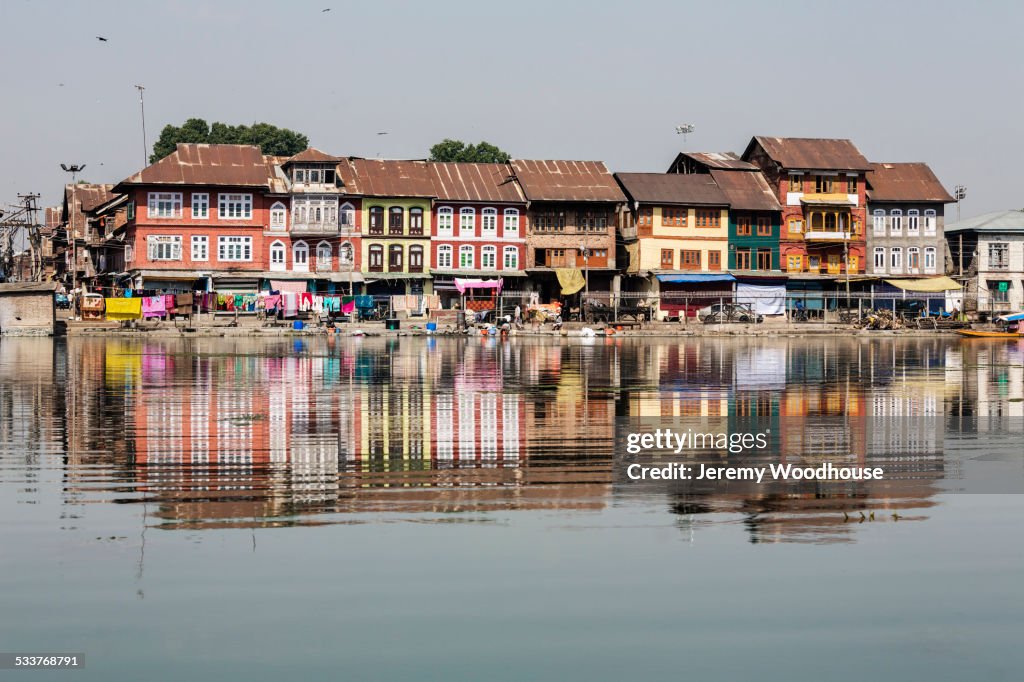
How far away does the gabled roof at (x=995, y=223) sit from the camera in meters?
84.7

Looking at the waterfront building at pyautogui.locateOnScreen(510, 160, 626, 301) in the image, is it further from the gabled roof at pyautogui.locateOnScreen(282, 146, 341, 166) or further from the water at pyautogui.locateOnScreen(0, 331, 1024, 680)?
the water at pyautogui.locateOnScreen(0, 331, 1024, 680)

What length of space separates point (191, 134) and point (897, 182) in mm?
60181

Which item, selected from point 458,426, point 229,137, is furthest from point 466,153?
point 458,426

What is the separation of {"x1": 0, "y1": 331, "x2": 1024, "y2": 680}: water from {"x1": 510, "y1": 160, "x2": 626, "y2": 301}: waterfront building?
55.8m

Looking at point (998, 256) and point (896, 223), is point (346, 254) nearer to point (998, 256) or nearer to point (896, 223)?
point (896, 223)

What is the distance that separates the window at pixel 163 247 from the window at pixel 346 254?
9.45 m

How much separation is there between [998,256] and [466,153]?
47.5 m

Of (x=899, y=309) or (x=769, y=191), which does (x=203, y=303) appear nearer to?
(x=769, y=191)

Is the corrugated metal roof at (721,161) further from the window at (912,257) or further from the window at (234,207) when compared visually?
the window at (234,207)

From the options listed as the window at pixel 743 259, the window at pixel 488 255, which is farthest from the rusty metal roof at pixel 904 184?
the window at pixel 488 255

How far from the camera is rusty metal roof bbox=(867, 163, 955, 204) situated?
8256cm

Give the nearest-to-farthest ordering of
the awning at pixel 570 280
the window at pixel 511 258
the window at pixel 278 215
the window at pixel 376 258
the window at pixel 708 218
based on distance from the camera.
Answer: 1. the window at pixel 278 215
2. the window at pixel 376 258
3. the awning at pixel 570 280
4. the window at pixel 511 258
5. the window at pixel 708 218

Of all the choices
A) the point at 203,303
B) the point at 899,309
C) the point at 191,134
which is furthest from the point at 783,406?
the point at 191,134

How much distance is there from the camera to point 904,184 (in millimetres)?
84375
